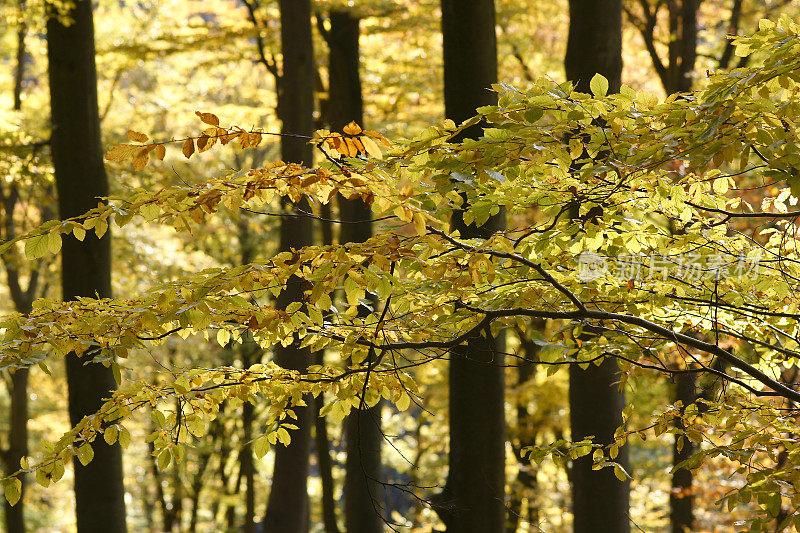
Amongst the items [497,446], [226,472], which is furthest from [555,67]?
[226,472]

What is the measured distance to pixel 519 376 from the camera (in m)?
14.5

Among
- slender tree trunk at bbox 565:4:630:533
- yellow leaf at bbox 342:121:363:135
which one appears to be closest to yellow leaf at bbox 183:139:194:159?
yellow leaf at bbox 342:121:363:135

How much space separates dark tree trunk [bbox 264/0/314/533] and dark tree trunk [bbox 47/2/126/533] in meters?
1.65

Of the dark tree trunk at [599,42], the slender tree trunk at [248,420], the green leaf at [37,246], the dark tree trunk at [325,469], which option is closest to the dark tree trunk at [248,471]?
the slender tree trunk at [248,420]

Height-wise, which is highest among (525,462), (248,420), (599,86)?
(599,86)

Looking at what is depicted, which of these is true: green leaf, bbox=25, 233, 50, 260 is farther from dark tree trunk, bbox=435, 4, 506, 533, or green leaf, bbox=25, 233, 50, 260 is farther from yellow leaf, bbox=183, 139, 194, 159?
dark tree trunk, bbox=435, 4, 506, 533

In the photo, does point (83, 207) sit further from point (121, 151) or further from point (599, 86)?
point (599, 86)

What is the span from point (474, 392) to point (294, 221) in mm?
2912

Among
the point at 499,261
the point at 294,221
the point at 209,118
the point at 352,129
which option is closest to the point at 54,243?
the point at 209,118

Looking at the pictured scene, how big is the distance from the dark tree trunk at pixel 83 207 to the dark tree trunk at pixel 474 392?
112 inches

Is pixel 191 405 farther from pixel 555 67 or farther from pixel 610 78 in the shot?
pixel 555 67

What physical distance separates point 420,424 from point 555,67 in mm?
9958

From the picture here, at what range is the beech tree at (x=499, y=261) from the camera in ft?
7.91

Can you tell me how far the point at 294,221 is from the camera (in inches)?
281
